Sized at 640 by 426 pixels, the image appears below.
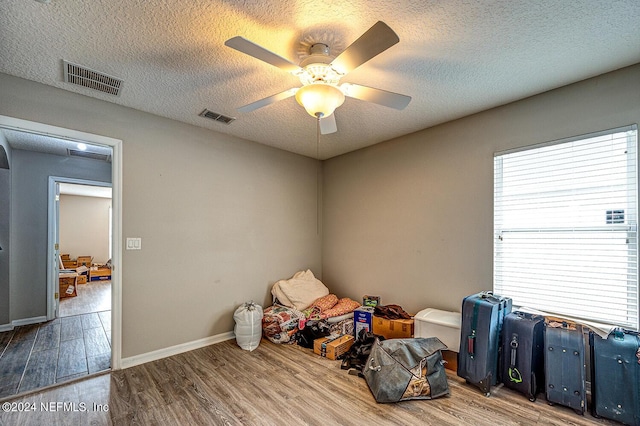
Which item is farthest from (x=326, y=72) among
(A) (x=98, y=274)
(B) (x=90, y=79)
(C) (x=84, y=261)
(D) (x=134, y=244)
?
(C) (x=84, y=261)

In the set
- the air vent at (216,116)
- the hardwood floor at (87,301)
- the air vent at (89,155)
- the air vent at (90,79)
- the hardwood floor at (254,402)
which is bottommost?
the hardwood floor at (87,301)

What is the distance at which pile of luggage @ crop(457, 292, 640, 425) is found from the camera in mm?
2000

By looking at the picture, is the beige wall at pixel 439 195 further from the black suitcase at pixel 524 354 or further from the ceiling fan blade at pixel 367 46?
the ceiling fan blade at pixel 367 46

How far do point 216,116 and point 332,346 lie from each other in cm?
277

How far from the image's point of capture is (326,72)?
77.2 inches

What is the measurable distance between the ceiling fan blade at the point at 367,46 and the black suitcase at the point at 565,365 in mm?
2426

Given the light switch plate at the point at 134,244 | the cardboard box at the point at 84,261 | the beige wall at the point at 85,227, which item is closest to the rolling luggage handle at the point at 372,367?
the light switch plate at the point at 134,244

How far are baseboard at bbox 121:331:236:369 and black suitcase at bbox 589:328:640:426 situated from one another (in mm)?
3462

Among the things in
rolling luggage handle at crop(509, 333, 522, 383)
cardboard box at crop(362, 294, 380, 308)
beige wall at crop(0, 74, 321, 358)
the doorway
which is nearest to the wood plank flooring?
the doorway

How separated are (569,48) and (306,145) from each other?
113 inches

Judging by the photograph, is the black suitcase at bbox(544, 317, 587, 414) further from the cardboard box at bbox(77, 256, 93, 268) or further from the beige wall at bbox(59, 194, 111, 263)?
the beige wall at bbox(59, 194, 111, 263)

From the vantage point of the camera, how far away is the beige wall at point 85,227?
27.9ft

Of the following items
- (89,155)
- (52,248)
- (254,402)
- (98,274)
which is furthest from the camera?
(98,274)

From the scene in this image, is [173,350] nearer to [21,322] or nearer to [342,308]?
[342,308]
